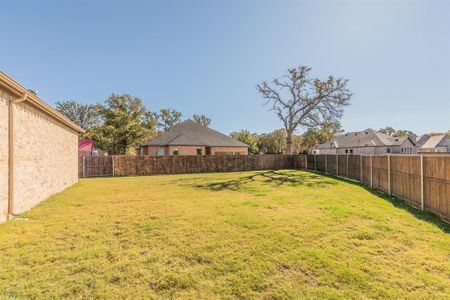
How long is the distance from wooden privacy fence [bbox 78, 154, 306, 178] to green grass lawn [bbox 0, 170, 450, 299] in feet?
38.8

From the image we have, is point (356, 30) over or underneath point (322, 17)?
underneath

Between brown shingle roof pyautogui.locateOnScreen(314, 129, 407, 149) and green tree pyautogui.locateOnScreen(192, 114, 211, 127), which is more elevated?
green tree pyautogui.locateOnScreen(192, 114, 211, 127)

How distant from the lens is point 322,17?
12.0 m

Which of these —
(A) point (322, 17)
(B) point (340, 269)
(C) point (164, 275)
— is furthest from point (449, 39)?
(C) point (164, 275)

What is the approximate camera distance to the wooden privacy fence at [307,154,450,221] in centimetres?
575

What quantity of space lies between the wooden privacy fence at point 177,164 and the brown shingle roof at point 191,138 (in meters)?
5.35

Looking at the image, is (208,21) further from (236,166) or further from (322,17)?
(236,166)

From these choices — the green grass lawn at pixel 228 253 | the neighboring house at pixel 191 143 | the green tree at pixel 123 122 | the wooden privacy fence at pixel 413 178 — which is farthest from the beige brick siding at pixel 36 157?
the green tree at pixel 123 122

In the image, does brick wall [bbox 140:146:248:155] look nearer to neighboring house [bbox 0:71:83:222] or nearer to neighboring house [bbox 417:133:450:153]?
neighboring house [bbox 0:71:83:222]

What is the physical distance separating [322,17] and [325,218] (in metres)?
11.3

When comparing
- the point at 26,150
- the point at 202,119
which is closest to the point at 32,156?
the point at 26,150

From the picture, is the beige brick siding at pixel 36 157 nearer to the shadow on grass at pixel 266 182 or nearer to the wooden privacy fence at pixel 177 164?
the wooden privacy fence at pixel 177 164

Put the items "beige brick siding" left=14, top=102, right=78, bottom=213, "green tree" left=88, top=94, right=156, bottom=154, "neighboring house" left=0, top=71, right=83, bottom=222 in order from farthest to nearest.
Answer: "green tree" left=88, top=94, right=156, bottom=154, "beige brick siding" left=14, top=102, right=78, bottom=213, "neighboring house" left=0, top=71, right=83, bottom=222

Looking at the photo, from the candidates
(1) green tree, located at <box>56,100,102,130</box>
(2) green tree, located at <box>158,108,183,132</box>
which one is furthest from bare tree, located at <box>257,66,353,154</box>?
(1) green tree, located at <box>56,100,102,130</box>
